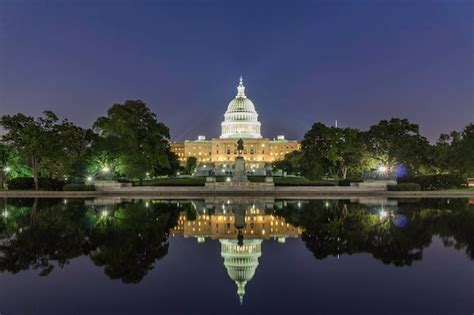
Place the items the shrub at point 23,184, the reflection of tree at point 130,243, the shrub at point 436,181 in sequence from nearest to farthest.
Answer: the reflection of tree at point 130,243 < the shrub at point 23,184 < the shrub at point 436,181

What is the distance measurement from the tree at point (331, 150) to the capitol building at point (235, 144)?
271 ft

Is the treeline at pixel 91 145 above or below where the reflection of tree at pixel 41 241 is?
above

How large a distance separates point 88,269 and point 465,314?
908 cm

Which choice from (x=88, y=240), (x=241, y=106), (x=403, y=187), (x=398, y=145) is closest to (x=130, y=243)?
(x=88, y=240)

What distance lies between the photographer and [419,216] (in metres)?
25.0

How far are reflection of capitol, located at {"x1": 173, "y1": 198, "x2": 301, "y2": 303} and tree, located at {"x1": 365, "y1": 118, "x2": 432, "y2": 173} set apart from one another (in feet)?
120

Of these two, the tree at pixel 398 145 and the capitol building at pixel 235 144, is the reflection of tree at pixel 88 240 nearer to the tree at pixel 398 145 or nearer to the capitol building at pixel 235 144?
the tree at pixel 398 145

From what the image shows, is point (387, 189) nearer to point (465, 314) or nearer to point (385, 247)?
point (385, 247)

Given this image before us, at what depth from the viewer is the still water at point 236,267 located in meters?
10.4

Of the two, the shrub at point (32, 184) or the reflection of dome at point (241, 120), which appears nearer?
the shrub at point (32, 184)

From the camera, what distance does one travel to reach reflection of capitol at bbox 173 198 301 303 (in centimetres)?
1265

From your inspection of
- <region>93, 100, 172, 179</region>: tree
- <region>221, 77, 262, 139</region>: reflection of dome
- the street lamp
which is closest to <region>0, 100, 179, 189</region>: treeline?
<region>93, 100, 172, 179</region>: tree

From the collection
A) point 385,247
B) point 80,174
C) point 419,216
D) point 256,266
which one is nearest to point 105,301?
point 256,266

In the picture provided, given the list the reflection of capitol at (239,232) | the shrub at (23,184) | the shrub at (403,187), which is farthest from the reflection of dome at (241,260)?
the shrub at (23,184)
